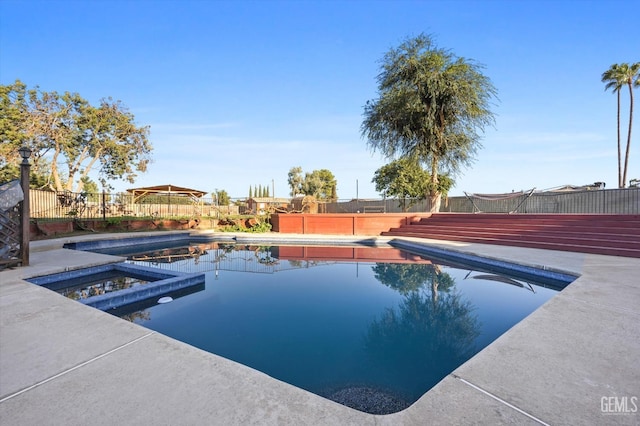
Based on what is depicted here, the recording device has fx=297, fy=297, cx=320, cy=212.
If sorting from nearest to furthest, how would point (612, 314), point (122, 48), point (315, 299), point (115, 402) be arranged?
point (115, 402) < point (612, 314) < point (315, 299) < point (122, 48)

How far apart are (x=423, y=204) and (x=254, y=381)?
1735 centimetres

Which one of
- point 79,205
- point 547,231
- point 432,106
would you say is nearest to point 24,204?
point 79,205

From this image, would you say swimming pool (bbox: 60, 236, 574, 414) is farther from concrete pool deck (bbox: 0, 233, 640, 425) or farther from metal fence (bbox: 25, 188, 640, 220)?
metal fence (bbox: 25, 188, 640, 220)

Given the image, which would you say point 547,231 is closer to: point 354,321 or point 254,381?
point 354,321

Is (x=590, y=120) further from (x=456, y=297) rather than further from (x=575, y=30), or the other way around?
(x=456, y=297)

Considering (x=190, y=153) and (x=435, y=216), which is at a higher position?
(x=190, y=153)

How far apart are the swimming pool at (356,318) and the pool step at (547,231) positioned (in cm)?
268

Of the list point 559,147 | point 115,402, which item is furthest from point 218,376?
point 559,147

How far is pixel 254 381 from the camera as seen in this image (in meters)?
1.93

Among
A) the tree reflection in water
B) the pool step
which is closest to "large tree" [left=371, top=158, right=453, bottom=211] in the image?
the pool step

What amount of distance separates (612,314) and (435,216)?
10163mm

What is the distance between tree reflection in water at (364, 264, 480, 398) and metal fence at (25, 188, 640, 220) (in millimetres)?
9645

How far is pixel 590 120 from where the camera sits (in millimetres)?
13945

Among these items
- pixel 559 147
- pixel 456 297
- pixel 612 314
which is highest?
pixel 559 147
